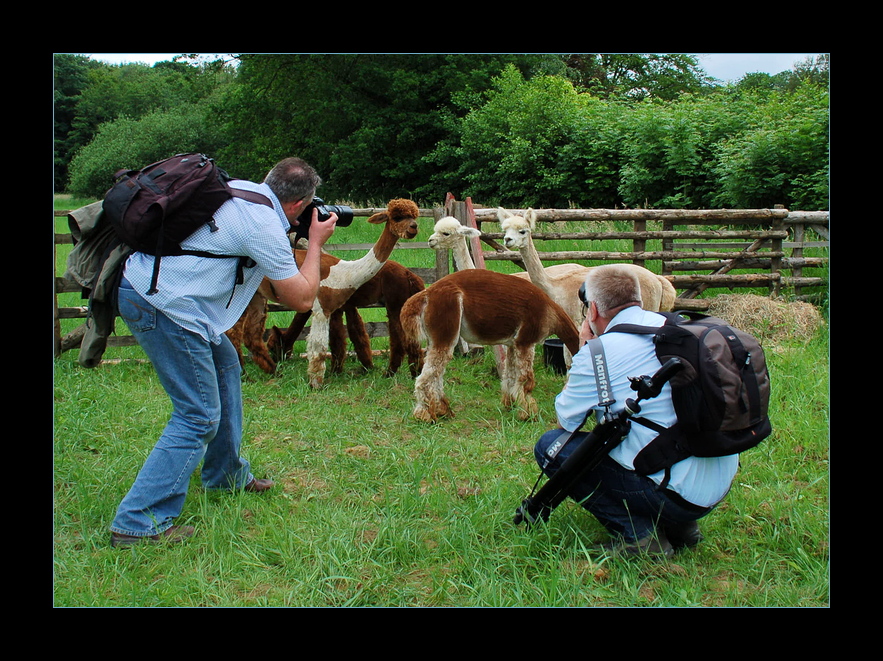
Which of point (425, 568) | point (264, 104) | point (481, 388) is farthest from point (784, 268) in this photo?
point (264, 104)

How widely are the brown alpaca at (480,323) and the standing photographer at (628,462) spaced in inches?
88.4

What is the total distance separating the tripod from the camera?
265 centimetres

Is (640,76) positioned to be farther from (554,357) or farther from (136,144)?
(554,357)

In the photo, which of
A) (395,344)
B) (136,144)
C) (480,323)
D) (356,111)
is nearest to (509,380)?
(480,323)

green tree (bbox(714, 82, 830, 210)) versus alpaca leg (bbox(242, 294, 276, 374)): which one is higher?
green tree (bbox(714, 82, 830, 210))

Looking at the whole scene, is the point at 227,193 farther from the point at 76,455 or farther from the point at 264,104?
the point at 264,104

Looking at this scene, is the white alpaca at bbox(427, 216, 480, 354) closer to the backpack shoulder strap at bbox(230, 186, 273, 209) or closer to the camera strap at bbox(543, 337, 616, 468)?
the backpack shoulder strap at bbox(230, 186, 273, 209)

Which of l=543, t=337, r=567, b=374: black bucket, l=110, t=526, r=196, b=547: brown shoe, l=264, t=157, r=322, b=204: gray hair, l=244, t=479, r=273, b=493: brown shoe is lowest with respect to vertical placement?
l=110, t=526, r=196, b=547: brown shoe

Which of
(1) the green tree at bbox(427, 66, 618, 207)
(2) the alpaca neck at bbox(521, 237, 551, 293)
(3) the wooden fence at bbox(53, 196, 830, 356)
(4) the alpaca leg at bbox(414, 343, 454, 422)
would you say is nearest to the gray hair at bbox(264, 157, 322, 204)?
(4) the alpaca leg at bbox(414, 343, 454, 422)

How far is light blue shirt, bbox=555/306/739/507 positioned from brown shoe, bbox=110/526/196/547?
1.97 m

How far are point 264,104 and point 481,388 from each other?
19857mm

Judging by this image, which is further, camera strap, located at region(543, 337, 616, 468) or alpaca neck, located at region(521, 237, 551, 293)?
alpaca neck, located at region(521, 237, 551, 293)

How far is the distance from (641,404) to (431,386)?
282 cm

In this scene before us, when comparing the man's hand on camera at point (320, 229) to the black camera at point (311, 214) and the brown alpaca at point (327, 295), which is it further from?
the brown alpaca at point (327, 295)
